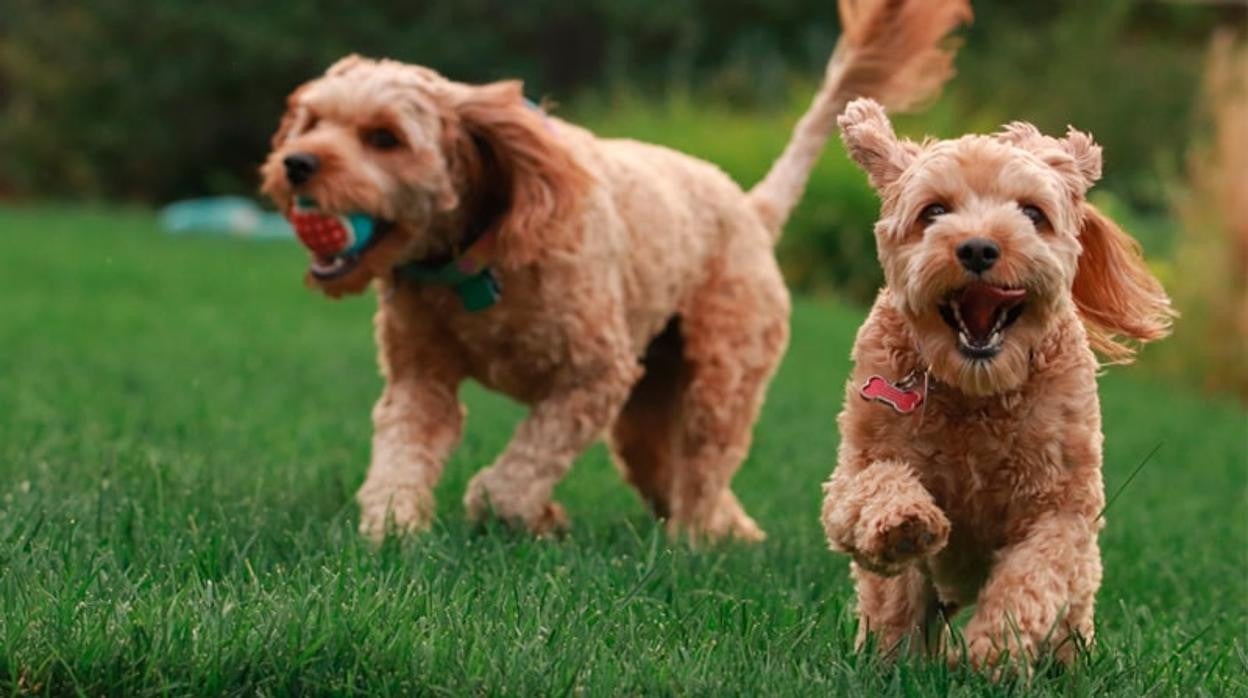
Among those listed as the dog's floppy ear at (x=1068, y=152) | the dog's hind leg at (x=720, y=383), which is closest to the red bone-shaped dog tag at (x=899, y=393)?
the dog's floppy ear at (x=1068, y=152)

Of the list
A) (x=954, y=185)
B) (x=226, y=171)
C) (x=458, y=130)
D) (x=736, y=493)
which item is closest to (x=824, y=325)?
(x=736, y=493)

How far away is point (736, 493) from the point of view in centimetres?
782

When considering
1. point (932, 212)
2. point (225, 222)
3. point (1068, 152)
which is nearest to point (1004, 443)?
point (932, 212)

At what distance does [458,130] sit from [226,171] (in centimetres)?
2193

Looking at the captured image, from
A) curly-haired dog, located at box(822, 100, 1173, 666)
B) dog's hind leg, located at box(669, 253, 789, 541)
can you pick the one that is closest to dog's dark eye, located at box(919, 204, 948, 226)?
curly-haired dog, located at box(822, 100, 1173, 666)

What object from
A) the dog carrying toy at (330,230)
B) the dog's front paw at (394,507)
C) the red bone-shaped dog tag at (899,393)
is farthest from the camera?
the dog carrying toy at (330,230)

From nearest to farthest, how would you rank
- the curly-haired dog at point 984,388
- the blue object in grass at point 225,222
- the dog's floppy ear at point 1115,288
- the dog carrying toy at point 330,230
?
the curly-haired dog at point 984,388
the dog's floppy ear at point 1115,288
the dog carrying toy at point 330,230
the blue object in grass at point 225,222

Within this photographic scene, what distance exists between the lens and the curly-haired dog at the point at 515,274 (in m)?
5.84

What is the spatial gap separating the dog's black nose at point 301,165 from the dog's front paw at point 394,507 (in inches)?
36.7

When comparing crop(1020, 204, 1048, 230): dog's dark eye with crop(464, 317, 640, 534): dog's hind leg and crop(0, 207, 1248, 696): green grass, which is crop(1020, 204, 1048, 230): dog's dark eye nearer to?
crop(0, 207, 1248, 696): green grass

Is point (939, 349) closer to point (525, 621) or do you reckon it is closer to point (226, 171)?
point (525, 621)

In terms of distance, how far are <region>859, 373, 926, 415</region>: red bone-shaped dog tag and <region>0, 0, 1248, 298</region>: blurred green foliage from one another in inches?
792

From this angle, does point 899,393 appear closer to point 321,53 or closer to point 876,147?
point 876,147

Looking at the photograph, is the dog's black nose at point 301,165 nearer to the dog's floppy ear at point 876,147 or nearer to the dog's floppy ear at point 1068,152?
the dog's floppy ear at point 876,147
